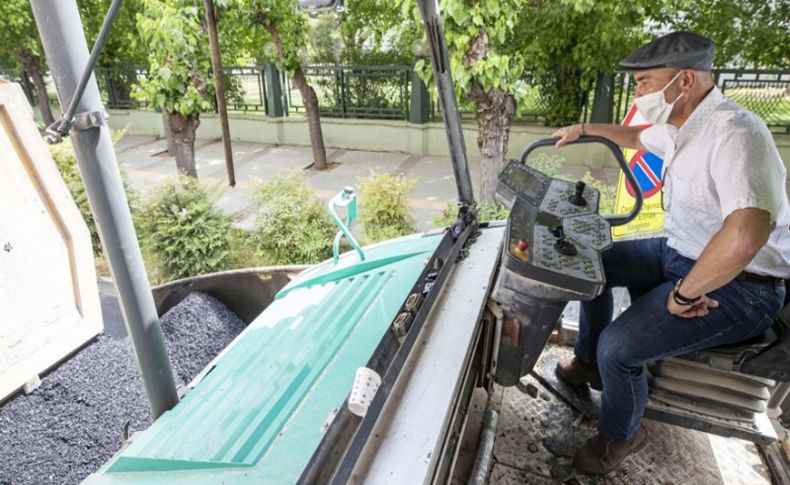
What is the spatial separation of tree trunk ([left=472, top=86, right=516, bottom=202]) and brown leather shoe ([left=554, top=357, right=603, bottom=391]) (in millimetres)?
3061

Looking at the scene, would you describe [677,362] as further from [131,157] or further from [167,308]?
[131,157]

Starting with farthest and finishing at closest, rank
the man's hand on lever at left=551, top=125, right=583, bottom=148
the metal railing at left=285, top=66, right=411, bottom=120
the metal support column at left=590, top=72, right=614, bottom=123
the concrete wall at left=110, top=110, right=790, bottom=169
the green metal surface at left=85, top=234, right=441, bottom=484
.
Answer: the metal railing at left=285, top=66, right=411, bottom=120
the concrete wall at left=110, top=110, right=790, bottom=169
the metal support column at left=590, top=72, right=614, bottom=123
the man's hand on lever at left=551, top=125, right=583, bottom=148
the green metal surface at left=85, top=234, right=441, bottom=484

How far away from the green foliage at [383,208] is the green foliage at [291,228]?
42cm

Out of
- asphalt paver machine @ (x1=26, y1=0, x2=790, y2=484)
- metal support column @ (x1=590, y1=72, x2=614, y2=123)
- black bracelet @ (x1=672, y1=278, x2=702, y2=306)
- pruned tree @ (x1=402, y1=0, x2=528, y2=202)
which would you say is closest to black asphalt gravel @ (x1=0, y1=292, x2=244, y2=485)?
asphalt paver machine @ (x1=26, y1=0, x2=790, y2=484)

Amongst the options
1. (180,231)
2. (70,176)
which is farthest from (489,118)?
(70,176)

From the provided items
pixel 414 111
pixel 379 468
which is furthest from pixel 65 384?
pixel 414 111

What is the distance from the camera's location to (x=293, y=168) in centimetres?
1038

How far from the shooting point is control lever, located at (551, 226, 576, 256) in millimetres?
1682

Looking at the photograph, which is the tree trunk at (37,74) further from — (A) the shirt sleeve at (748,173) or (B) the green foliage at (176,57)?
(A) the shirt sleeve at (748,173)

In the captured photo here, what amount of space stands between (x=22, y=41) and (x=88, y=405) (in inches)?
430

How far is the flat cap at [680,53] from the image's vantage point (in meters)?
1.70

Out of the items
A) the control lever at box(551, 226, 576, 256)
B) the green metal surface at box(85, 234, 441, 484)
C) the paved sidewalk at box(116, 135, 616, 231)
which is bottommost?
the paved sidewalk at box(116, 135, 616, 231)

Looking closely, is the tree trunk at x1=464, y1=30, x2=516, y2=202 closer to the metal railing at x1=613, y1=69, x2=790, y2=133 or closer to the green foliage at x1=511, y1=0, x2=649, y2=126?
the green foliage at x1=511, y1=0, x2=649, y2=126

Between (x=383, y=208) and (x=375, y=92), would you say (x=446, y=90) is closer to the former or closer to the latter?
(x=383, y=208)
